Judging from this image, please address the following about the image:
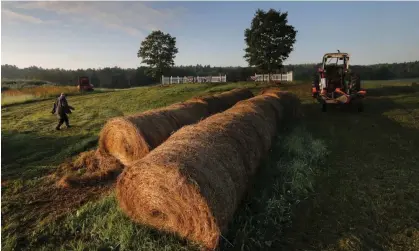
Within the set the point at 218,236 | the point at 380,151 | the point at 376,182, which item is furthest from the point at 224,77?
the point at 218,236

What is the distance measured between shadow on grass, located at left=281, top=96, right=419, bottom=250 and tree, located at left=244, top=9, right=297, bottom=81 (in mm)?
20518

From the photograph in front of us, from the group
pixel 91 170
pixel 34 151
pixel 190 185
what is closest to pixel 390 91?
pixel 91 170

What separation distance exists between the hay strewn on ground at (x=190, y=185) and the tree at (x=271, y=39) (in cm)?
2626

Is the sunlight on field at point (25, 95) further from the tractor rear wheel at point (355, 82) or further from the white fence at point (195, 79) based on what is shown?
the tractor rear wheel at point (355, 82)

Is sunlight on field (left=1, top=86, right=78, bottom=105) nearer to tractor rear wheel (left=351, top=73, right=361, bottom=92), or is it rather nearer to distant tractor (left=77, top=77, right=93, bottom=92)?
distant tractor (left=77, top=77, right=93, bottom=92)

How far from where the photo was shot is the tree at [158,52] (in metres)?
51.0

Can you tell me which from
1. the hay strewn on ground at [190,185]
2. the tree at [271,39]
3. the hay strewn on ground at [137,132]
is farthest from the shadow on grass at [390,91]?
the hay strewn on ground at [190,185]

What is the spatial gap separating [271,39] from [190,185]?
28836 millimetres

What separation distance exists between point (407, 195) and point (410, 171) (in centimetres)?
164

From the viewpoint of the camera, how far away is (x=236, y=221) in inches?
214

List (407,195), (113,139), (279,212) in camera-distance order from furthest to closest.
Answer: (113,139), (407,195), (279,212)

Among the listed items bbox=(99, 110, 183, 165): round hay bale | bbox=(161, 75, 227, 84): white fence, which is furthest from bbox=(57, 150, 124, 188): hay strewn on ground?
bbox=(161, 75, 227, 84): white fence

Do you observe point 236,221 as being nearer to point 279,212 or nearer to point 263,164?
point 279,212

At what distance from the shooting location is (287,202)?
6.25 m
